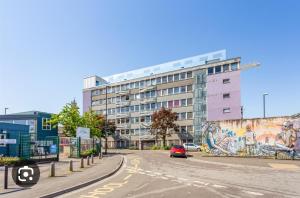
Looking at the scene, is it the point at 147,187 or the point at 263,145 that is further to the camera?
the point at 263,145

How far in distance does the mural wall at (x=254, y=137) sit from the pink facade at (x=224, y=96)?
28891mm

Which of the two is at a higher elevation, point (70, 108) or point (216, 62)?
point (216, 62)

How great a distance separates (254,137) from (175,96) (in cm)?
4351

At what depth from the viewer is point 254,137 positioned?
37.6 m

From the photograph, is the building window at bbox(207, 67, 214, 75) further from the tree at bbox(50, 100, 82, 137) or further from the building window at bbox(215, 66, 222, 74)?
the tree at bbox(50, 100, 82, 137)

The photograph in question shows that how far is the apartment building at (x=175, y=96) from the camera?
235 feet

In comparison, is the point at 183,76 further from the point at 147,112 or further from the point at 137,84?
the point at 137,84

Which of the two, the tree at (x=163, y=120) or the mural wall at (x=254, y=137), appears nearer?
the mural wall at (x=254, y=137)

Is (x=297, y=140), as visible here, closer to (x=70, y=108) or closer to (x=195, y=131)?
(x=70, y=108)

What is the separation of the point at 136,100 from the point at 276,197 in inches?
3111

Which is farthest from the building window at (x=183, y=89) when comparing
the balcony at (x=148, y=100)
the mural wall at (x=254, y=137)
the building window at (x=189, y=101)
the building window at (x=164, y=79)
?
the mural wall at (x=254, y=137)

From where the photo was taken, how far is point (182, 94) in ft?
259

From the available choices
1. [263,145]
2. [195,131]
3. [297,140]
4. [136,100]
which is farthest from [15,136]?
[136,100]

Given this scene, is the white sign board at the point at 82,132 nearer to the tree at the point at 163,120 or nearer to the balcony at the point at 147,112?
the tree at the point at 163,120
